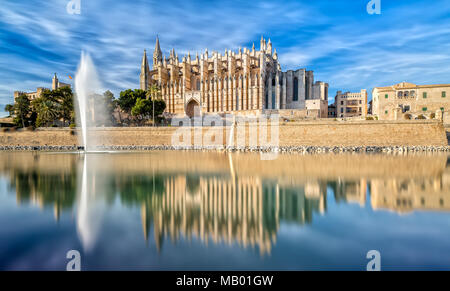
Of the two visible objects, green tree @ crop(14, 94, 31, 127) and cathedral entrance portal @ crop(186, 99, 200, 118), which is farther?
cathedral entrance portal @ crop(186, 99, 200, 118)

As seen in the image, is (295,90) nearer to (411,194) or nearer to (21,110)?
(411,194)

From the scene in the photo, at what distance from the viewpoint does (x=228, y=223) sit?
535 cm

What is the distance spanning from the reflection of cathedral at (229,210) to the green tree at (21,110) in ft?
142

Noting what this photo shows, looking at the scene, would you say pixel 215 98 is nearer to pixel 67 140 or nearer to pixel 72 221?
pixel 67 140

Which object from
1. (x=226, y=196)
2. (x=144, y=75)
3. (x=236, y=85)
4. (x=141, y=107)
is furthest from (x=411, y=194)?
(x=144, y=75)

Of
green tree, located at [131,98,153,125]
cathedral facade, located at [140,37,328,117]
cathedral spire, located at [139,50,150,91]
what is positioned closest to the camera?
green tree, located at [131,98,153,125]

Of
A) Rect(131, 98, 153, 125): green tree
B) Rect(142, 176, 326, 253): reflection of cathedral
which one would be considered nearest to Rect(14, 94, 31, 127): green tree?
Rect(131, 98, 153, 125): green tree

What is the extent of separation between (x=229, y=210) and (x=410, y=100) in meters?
34.2

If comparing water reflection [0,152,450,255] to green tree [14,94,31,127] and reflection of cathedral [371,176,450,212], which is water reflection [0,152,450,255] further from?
green tree [14,94,31,127]

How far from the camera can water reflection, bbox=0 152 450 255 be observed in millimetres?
5129

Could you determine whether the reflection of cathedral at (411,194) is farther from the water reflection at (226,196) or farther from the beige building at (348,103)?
the beige building at (348,103)

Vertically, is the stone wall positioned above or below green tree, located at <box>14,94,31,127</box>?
below

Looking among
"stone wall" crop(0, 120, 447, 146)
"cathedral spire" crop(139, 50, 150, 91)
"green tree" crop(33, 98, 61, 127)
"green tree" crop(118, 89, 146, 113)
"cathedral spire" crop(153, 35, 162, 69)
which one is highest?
"cathedral spire" crop(153, 35, 162, 69)

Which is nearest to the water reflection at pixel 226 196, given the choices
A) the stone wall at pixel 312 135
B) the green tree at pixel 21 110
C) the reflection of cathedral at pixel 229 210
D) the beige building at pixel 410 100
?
the reflection of cathedral at pixel 229 210
